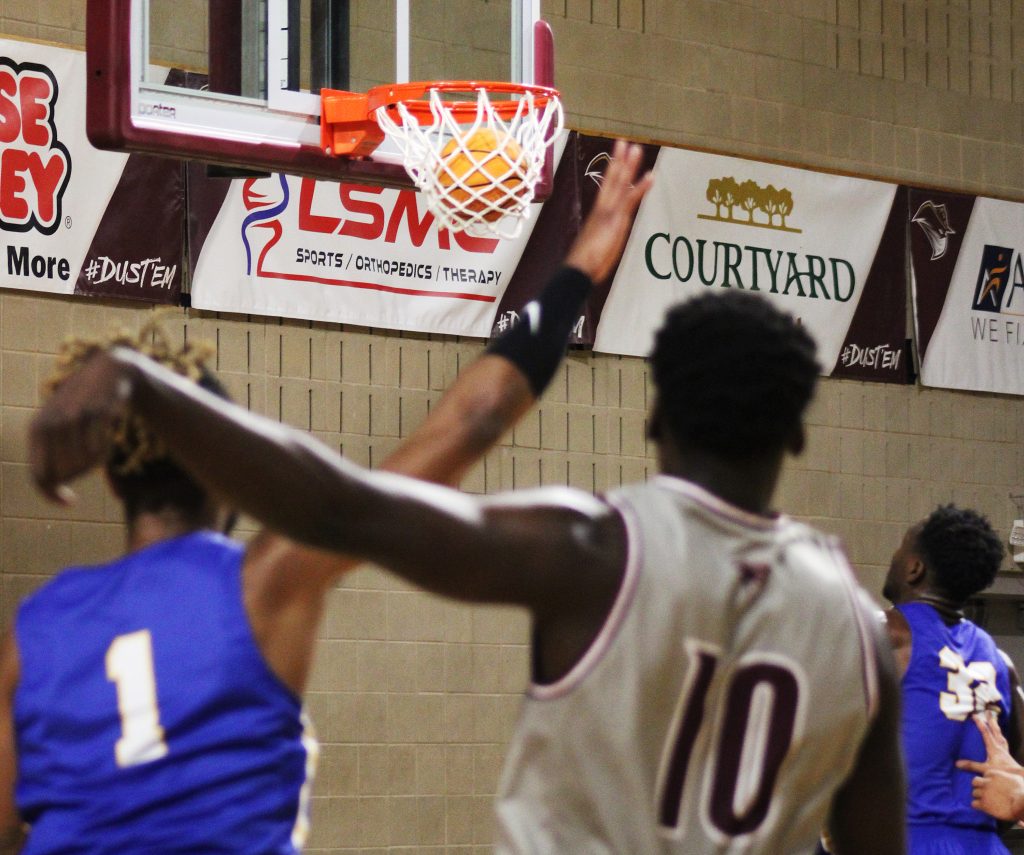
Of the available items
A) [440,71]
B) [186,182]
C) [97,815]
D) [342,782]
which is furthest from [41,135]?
[97,815]

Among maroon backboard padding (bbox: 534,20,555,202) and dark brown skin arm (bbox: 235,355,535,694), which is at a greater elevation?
maroon backboard padding (bbox: 534,20,555,202)

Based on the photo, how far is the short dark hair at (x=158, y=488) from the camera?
2074 millimetres

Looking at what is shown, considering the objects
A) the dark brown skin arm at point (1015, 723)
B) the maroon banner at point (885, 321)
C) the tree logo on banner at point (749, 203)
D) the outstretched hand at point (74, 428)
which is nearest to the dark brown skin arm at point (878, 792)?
the outstretched hand at point (74, 428)

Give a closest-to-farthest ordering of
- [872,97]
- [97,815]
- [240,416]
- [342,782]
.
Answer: [240,416] → [97,815] → [342,782] → [872,97]

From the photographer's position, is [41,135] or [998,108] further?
[998,108]

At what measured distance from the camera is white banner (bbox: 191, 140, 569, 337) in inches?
280

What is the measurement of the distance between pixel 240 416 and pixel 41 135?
5.60 meters

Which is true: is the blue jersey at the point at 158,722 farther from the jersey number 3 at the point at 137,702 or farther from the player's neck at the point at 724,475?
the player's neck at the point at 724,475

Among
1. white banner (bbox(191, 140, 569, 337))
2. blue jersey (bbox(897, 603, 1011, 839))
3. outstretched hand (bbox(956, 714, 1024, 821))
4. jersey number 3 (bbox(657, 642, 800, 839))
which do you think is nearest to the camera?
jersey number 3 (bbox(657, 642, 800, 839))

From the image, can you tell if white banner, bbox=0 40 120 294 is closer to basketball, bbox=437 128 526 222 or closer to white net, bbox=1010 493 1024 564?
basketball, bbox=437 128 526 222

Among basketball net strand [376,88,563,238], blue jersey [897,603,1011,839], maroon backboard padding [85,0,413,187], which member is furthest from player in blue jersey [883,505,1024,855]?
maroon backboard padding [85,0,413,187]

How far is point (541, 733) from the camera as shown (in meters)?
1.74

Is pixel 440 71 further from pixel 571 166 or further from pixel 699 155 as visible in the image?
pixel 699 155

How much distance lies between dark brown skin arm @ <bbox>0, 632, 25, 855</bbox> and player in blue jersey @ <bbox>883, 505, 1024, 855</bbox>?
3.52 meters
